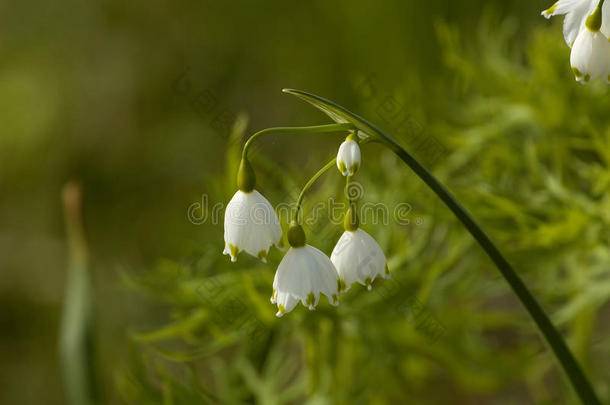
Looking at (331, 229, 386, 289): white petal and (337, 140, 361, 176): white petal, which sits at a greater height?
(337, 140, 361, 176): white petal

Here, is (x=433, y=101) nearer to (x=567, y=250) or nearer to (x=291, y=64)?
(x=567, y=250)

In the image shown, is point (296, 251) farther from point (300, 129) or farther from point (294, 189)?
point (294, 189)

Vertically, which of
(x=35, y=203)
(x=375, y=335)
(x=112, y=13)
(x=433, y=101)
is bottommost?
(x=375, y=335)

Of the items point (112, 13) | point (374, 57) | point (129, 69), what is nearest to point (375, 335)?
point (374, 57)

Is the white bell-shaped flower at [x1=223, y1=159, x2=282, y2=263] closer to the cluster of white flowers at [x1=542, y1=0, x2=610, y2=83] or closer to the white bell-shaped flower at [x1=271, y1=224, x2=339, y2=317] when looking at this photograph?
the white bell-shaped flower at [x1=271, y1=224, x2=339, y2=317]

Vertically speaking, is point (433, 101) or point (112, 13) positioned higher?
point (112, 13)

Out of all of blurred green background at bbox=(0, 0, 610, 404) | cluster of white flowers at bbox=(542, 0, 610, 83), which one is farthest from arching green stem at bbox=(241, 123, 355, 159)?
blurred green background at bbox=(0, 0, 610, 404)

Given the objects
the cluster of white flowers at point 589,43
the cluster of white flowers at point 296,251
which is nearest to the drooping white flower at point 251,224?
the cluster of white flowers at point 296,251
